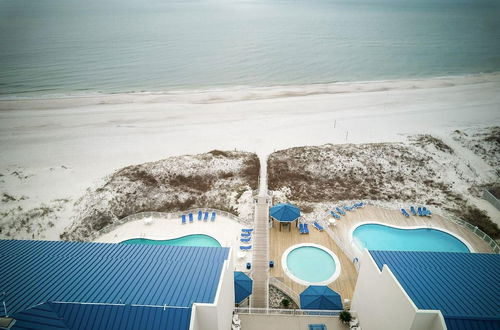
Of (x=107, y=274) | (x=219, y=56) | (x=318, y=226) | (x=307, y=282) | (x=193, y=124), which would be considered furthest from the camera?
(x=219, y=56)

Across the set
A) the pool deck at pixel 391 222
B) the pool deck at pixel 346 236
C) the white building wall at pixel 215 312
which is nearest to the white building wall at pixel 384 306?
the pool deck at pixel 346 236

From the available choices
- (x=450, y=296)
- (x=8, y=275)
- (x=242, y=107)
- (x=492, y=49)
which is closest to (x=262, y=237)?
(x=450, y=296)

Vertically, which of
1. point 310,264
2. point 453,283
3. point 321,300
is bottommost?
point 310,264

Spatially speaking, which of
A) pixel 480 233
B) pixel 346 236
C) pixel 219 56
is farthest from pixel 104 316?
pixel 219 56

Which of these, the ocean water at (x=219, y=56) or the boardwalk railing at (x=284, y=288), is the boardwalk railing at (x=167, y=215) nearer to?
the boardwalk railing at (x=284, y=288)

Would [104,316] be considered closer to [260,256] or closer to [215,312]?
[215,312]
